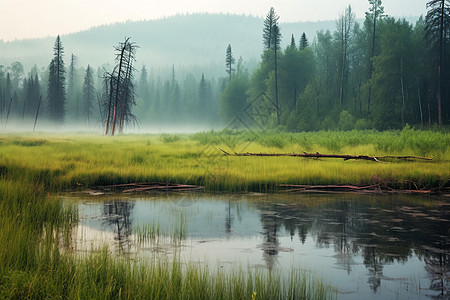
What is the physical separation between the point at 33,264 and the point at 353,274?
14.5 ft

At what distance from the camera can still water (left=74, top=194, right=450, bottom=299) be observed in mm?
5484

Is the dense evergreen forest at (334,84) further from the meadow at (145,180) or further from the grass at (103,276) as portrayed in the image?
the grass at (103,276)

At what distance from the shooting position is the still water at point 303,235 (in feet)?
18.0

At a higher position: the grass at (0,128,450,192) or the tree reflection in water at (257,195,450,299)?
the grass at (0,128,450,192)

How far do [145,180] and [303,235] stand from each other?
Result: 25.7 feet

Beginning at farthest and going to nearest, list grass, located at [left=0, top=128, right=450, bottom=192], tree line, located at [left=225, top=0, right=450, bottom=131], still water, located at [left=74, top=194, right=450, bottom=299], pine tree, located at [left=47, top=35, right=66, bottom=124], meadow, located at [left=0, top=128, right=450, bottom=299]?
pine tree, located at [left=47, top=35, right=66, bottom=124] < tree line, located at [left=225, top=0, right=450, bottom=131] < grass, located at [left=0, top=128, right=450, bottom=192] < still water, located at [left=74, top=194, right=450, bottom=299] < meadow, located at [left=0, top=128, right=450, bottom=299]

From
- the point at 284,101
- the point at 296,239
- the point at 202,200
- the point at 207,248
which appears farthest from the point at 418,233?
the point at 284,101

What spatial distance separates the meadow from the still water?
0.54m

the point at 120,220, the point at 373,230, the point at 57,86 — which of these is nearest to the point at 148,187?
the point at 120,220

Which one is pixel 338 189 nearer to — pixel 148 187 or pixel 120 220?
pixel 148 187

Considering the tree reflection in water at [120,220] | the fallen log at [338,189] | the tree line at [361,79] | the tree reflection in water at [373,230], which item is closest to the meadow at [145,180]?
the fallen log at [338,189]

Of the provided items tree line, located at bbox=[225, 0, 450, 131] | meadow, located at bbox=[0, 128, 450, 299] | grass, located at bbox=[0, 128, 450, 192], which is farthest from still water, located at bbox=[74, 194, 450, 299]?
tree line, located at bbox=[225, 0, 450, 131]

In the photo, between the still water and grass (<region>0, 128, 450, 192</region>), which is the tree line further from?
the still water

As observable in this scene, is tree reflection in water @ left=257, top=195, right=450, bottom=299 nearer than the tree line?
Yes
